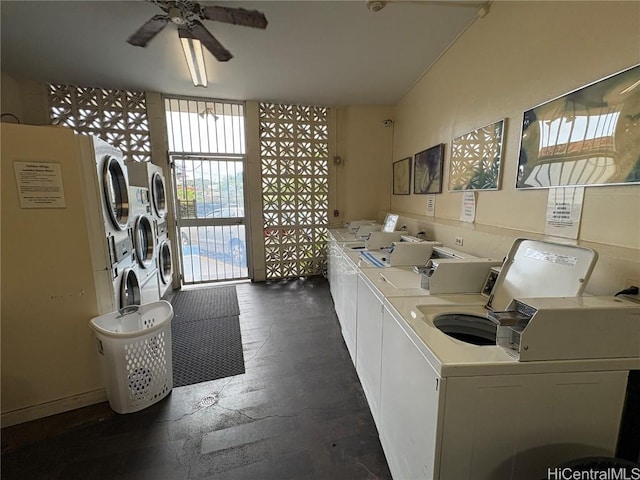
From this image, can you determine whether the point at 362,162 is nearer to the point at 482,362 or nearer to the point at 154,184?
the point at 154,184

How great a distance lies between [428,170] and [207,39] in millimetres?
2405

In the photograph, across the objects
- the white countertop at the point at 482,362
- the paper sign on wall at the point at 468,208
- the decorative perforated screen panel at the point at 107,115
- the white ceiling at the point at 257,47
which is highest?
the white ceiling at the point at 257,47

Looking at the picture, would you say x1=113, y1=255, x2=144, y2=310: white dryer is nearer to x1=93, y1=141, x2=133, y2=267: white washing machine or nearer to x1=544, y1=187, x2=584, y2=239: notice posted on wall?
x1=93, y1=141, x2=133, y2=267: white washing machine

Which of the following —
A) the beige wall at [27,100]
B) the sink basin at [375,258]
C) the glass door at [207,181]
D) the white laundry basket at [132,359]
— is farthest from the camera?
the glass door at [207,181]

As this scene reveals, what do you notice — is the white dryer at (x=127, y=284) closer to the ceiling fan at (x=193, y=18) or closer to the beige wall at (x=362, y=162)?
the ceiling fan at (x=193, y=18)

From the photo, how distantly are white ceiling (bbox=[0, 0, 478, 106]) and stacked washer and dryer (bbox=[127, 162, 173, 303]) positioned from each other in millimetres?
1068

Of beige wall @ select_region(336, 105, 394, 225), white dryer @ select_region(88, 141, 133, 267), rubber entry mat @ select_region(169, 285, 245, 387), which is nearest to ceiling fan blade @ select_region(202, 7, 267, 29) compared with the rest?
white dryer @ select_region(88, 141, 133, 267)

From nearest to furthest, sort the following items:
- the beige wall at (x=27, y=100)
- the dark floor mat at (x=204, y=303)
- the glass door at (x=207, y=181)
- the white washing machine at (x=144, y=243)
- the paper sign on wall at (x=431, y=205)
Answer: the white washing machine at (x=144, y=243) < the paper sign on wall at (x=431, y=205) < the beige wall at (x=27, y=100) < the dark floor mat at (x=204, y=303) < the glass door at (x=207, y=181)

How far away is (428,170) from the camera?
9.82 feet

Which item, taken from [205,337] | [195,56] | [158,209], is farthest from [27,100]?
[205,337]

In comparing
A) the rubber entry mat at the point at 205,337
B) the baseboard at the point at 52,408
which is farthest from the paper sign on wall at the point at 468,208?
the baseboard at the point at 52,408

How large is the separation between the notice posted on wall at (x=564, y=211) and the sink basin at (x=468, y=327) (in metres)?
0.71

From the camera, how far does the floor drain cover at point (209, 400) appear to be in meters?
1.87

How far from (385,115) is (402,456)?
13.8ft
